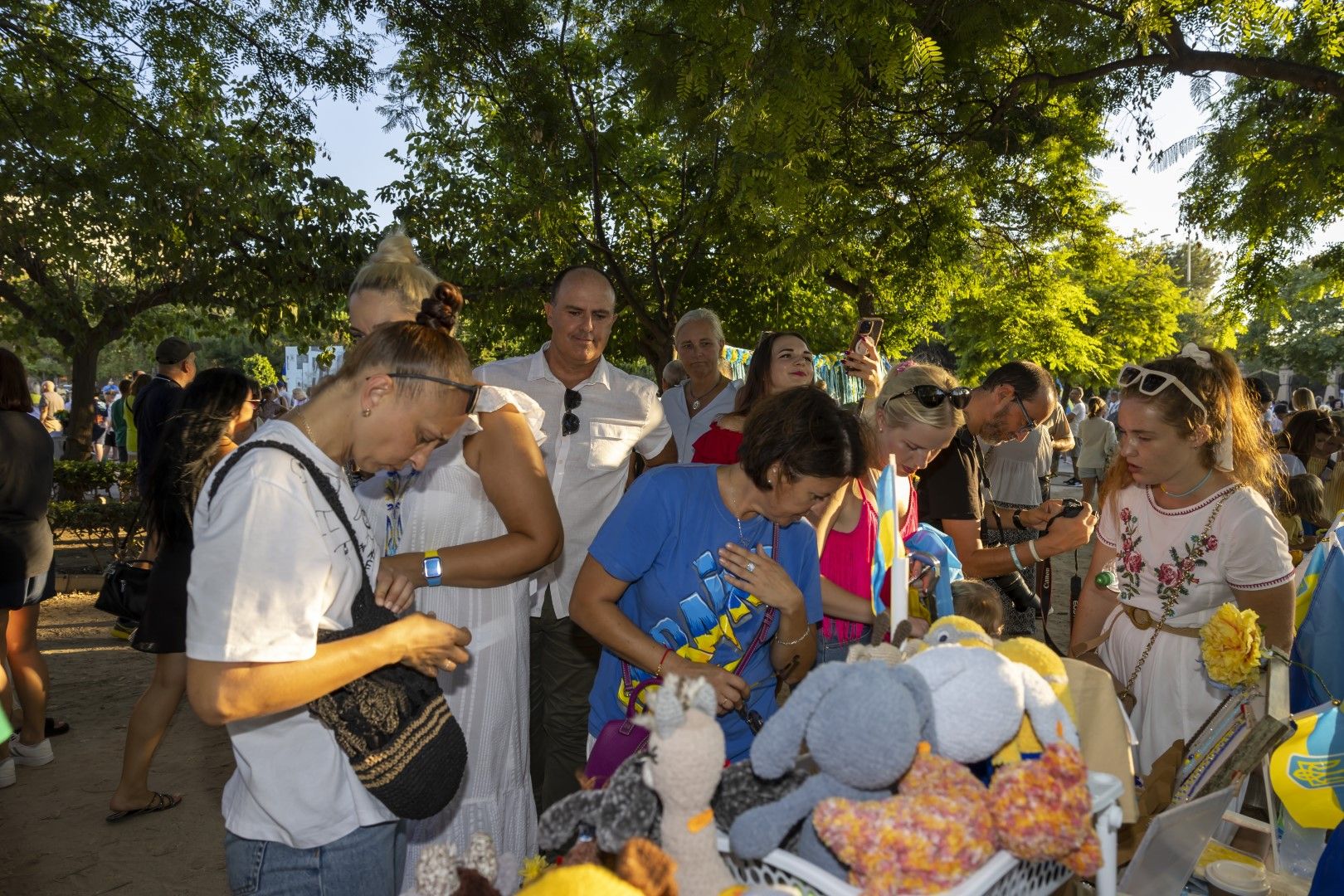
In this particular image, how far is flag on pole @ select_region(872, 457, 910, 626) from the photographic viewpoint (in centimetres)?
178

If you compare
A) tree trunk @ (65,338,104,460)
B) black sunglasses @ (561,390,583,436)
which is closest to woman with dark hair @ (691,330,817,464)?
black sunglasses @ (561,390,583,436)

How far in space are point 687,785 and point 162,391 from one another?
22.0 feet

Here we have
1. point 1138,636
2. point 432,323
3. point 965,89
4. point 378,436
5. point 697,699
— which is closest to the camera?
point 697,699

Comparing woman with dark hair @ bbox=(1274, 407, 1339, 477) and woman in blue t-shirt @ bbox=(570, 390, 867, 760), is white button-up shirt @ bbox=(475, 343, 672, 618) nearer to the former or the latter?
woman in blue t-shirt @ bbox=(570, 390, 867, 760)

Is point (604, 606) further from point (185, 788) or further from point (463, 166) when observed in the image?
point (463, 166)

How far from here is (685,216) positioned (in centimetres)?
964

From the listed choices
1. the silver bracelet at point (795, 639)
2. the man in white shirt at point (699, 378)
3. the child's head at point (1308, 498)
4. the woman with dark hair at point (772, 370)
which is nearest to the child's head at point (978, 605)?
the silver bracelet at point (795, 639)

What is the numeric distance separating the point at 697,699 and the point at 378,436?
838 mm

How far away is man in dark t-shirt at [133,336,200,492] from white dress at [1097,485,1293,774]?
20.0 ft

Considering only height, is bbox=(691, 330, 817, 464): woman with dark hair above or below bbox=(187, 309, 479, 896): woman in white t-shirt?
above

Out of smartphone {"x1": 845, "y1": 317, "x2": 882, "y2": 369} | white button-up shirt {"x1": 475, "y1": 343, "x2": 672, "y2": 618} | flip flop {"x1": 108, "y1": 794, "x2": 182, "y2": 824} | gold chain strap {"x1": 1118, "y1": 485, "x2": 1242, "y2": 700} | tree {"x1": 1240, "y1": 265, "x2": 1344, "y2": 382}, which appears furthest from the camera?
tree {"x1": 1240, "y1": 265, "x2": 1344, "y2": 382}

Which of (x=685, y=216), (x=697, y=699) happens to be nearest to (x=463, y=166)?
(x=685, y=216)

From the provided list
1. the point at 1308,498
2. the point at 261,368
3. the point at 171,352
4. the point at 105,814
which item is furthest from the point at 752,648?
the point at 261,368

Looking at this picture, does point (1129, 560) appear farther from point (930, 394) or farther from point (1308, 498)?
point (1308, 498)
